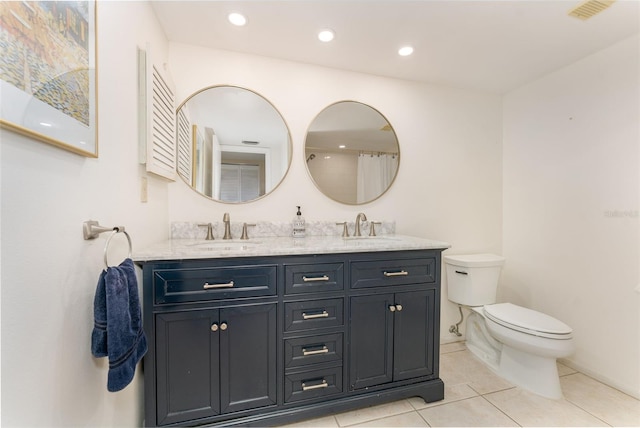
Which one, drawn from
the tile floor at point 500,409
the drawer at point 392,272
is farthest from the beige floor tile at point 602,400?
the drawer at point 392,272

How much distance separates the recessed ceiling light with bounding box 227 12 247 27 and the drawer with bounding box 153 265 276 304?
4.79 feet

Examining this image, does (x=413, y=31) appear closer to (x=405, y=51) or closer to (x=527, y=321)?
(x=405, y=51)

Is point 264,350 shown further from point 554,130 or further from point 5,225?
point 554,130

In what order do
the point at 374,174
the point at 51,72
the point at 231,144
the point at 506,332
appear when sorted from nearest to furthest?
the point at 51,72
the point at 506,332
the point at 231,144
the point at 374,174

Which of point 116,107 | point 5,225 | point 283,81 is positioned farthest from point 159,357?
point 283,81

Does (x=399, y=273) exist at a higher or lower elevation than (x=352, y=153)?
lower

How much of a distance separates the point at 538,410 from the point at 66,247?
250 centimetres

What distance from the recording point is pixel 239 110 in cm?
192

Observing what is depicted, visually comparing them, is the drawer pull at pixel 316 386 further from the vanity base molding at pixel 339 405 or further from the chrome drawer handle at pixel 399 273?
the chrome drawer handle at pixel 399 273

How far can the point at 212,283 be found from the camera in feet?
4.21

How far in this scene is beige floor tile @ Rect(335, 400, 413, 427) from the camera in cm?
149

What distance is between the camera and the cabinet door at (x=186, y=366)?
4.05ft

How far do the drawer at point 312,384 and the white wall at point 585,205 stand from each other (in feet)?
6.35

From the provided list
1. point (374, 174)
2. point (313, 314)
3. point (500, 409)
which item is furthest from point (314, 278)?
point (500, 409)
